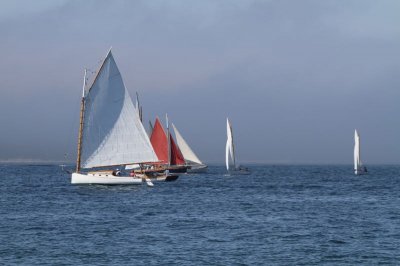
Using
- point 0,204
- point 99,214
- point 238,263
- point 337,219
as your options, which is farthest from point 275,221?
point 0,204

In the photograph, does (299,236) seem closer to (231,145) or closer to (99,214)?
(99,214)

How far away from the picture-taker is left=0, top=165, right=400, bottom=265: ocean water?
3569 centimetres

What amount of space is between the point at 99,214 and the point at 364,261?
26.3 metres

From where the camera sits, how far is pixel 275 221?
170ft

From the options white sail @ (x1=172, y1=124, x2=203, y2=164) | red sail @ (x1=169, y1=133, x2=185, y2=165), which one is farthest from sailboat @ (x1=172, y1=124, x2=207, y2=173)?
red sail @ (x1=169, y1=133, x2=185, y2=165)

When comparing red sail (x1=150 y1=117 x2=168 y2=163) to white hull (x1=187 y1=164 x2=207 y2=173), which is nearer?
red sail (x1=150 y1=117 x2=168 y2=163)

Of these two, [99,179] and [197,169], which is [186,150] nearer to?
[197,169]

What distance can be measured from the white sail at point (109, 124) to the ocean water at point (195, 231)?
28.8 feet

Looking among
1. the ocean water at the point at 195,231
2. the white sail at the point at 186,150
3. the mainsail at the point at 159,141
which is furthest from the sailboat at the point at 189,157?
the ocean water at the point at 195,231

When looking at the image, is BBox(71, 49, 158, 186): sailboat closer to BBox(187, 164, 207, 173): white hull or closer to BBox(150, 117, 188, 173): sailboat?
BBox(150, 117, 188, 173): sailboat

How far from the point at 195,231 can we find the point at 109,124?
38973 mm

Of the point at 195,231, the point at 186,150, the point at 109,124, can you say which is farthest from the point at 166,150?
the point at 195,231

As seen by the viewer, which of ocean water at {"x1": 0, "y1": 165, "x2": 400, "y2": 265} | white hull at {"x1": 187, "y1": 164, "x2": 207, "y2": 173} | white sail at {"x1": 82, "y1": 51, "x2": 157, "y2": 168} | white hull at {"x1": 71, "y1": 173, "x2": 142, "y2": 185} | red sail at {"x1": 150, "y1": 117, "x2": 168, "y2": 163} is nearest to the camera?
ocean water at {"x1": 0, "y1": 165, "x2": 400, "y2": 265}

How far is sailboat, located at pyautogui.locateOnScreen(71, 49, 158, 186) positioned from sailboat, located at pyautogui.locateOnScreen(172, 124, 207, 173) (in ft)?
202
